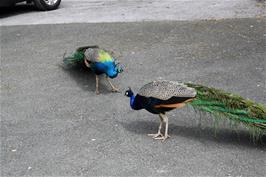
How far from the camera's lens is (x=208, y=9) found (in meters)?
12.3

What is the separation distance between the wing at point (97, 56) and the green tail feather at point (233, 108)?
181cm

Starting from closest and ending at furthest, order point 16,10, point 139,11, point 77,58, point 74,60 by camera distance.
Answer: point 77,58 → point 74,60 → point 139,11 → point 16,10

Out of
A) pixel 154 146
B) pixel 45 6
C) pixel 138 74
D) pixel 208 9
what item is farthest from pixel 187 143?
pixel 45 6

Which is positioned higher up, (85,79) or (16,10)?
(85,79)

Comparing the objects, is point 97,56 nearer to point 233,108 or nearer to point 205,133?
point 205,133

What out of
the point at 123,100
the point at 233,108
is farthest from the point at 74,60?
the point at 233,108

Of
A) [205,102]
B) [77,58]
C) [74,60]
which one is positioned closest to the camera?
[205,102]

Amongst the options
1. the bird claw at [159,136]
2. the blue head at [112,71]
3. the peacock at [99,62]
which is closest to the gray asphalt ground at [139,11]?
the peacock at [99,62]

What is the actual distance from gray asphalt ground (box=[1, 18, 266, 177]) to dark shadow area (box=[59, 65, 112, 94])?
0.02 meters

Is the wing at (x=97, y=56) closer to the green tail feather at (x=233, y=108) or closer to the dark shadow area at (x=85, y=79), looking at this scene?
the dark shadow area at (x=85, y=79)

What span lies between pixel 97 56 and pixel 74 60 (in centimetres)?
101

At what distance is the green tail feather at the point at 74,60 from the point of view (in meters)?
7.94

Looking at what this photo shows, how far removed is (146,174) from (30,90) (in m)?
3.39

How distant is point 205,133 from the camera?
6.00m
